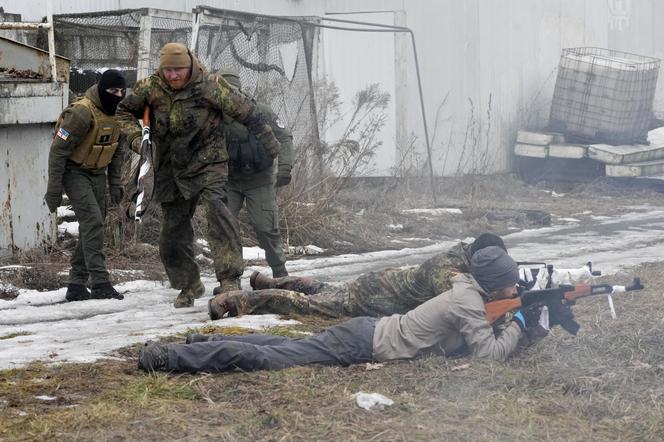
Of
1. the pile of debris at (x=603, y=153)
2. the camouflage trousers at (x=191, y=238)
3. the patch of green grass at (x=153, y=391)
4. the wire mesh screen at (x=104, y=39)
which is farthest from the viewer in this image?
the pile of debris at (x=603, y=153)

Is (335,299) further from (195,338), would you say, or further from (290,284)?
(195,338)

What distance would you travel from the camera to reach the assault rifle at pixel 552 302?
6289 millimetres

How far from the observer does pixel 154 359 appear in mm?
6113

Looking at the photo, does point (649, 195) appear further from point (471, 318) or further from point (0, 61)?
point (471, 318)

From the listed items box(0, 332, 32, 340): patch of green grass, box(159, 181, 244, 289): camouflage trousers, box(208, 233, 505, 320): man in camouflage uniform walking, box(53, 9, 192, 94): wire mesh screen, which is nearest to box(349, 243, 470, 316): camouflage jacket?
box(208, 233, 505, 320): man in camouflage uniform walking

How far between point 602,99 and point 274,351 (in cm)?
1448

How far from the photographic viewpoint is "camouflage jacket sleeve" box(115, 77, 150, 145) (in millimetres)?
8242

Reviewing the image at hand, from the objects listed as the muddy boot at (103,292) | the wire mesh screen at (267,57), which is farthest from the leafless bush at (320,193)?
the muddy boot at (103,292)

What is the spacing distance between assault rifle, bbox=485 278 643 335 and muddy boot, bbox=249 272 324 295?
219 cm

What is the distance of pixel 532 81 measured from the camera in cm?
2120

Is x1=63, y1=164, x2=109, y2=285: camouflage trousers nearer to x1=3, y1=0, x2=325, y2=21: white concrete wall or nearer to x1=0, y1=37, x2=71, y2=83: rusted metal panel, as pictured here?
x1=0, y1=37, x2=71, y2=83: rusted metal panel

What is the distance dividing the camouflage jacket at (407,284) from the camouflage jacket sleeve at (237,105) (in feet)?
4.93

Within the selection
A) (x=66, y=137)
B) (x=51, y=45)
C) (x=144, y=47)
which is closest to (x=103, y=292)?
(x=66, y=137)

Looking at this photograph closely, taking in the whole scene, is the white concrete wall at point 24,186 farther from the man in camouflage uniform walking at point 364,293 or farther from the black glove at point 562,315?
the black glove at point 562,315
